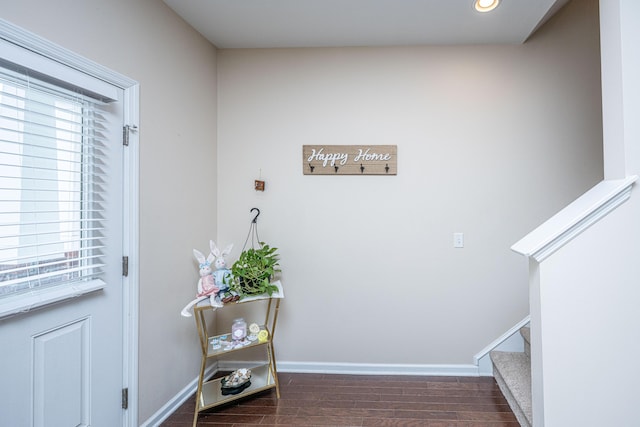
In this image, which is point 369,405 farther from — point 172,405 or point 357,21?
point 357,21

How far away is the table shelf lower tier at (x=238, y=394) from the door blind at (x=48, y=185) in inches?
43.8

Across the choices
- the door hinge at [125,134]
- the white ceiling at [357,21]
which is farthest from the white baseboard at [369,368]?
the white ceiling at [357,21]

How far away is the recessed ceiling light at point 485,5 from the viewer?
6.59 feet

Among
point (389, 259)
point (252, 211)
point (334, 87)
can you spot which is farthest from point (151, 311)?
point (334, 87)

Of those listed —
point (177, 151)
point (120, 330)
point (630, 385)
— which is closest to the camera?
point (630, 385)

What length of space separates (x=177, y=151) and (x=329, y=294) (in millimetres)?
1625

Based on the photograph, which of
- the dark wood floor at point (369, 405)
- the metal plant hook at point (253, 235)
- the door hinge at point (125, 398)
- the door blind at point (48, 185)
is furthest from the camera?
the metal plant hook at point (253, 235)

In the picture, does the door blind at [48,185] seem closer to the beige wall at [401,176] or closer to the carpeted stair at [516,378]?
the beige wall at [401,176]

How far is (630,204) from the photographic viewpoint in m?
1.44

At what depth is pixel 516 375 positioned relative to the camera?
7.08 ft

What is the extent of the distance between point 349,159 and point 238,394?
6.36ft

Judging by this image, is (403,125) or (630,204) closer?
(630,204)

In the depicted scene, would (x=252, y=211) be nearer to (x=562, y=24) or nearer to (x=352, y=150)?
(x=352, y=150)

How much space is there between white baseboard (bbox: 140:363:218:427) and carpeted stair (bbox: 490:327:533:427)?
2209 millimetres
